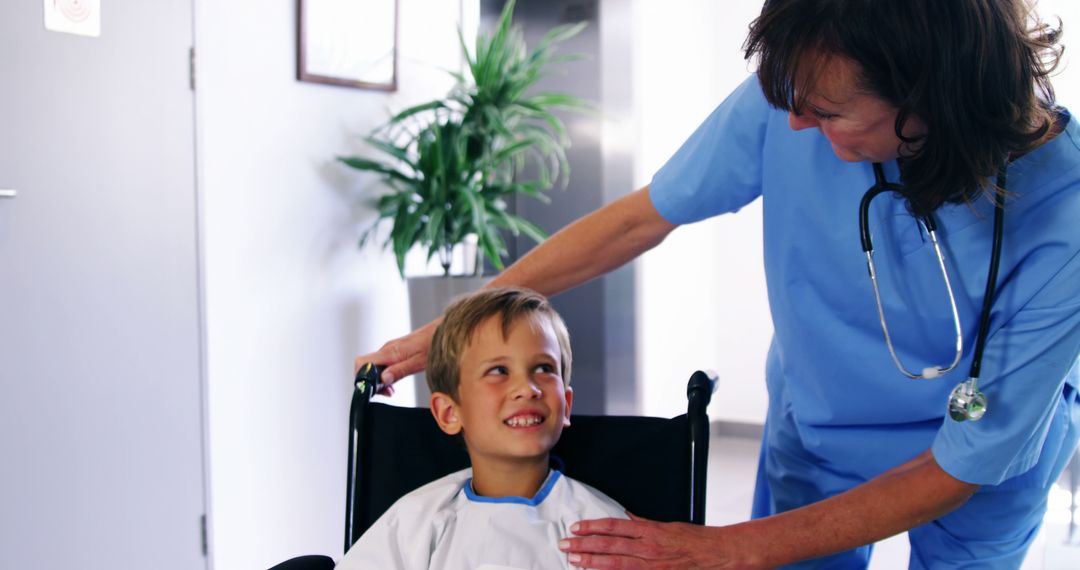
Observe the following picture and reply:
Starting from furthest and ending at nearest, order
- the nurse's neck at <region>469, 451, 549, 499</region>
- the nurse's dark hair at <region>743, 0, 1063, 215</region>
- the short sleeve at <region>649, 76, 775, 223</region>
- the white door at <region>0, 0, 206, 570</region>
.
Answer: the white door at <region>0, 0, 206, 570</region> < the nurse's neck at <region>469, 451, 549, 499</region> < the short sleeve at <region>649, 76, 775, 223</region> < the nurse's dark hair at <region>743, 0, 1063, 215</region>

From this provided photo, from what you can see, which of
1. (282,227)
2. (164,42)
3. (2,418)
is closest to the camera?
(2,418)

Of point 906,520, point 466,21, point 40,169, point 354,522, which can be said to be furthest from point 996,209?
point 466,21

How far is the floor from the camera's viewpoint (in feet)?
8.16

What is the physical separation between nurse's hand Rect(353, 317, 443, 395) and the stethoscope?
2.14 ft

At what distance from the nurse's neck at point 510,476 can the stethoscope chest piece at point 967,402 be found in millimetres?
583

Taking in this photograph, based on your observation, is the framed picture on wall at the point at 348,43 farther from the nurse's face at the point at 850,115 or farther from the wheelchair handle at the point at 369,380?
the nurse's face at the point at 850,115

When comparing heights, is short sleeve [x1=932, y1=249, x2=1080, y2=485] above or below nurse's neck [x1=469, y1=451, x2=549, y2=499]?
above

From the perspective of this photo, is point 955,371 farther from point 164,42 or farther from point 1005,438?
point 164,42

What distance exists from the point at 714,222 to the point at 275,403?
2543 mm

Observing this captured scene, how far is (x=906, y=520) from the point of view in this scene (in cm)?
117

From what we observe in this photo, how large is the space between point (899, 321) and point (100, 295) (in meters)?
1.84

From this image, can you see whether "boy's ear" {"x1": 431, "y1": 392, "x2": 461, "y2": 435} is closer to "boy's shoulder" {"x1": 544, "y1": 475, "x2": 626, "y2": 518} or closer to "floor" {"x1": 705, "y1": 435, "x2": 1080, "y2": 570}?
"boy's shoulder" {"x1": 544, "y1": 475, "x2": 626, "y2": 518}

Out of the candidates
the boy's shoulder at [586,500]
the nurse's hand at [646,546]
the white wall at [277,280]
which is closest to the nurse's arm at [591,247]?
the boy's shoulder at [586,500]

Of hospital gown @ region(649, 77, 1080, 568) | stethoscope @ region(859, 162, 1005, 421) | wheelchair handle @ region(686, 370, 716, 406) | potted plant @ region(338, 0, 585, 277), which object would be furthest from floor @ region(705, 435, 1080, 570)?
stethoscope @ region(859, 162, 1005, 421)
